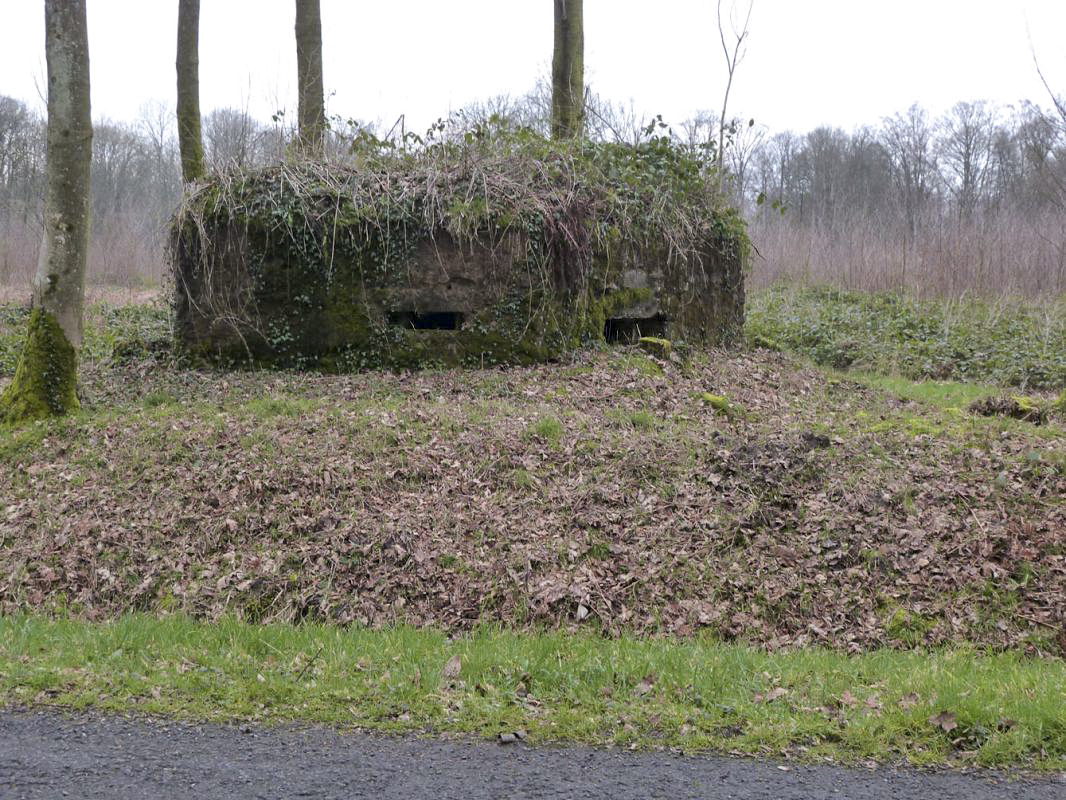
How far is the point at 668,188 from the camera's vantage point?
14984mm

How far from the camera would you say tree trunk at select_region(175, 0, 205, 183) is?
52.1ft

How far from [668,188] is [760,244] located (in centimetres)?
1225

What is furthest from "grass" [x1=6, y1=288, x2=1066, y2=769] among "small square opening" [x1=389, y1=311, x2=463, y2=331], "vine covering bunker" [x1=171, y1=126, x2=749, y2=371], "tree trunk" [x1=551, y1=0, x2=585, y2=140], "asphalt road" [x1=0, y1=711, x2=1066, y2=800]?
"tree trunk" [x1=551, y1=0, x2=585, y2=140]

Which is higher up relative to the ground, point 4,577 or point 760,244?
point 760,244

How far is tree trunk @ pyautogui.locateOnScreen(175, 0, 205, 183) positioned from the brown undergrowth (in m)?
6.59

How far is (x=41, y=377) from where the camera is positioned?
35.7 feet

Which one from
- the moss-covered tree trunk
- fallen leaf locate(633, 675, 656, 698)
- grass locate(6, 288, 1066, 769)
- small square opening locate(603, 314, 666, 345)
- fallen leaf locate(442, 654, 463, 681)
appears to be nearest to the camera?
grass locate(6, 288, 1066, 769)

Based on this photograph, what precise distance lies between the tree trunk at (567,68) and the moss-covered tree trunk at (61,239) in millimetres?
7997

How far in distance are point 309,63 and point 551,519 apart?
1065 cm

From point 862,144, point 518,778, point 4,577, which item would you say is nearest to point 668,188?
point 4,577

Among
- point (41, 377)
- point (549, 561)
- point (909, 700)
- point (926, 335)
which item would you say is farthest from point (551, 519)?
point (926, 335)

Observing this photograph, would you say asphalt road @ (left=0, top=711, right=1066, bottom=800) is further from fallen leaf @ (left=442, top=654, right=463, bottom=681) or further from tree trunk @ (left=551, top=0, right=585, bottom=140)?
tree trunk @ (left=551, top=0, right=585, bottom=140)

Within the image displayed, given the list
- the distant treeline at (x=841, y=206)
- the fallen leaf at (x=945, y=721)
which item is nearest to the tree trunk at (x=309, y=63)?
the distant treeline at (x=841, y=206)

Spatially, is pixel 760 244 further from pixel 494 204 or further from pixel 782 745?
pixel 782 745
